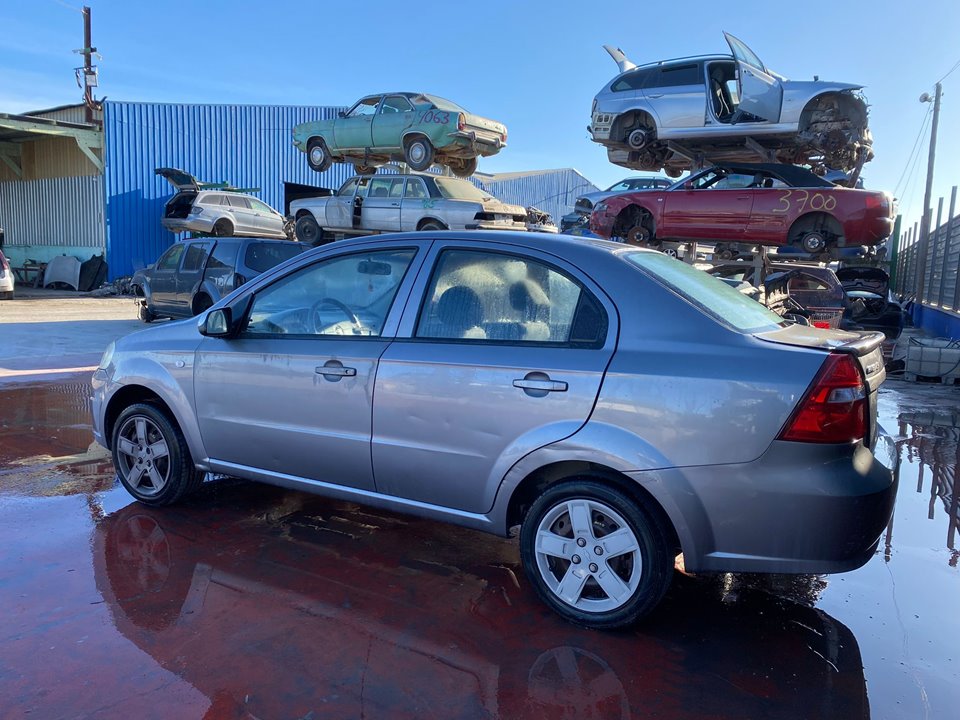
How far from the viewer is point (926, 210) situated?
20.3 meters

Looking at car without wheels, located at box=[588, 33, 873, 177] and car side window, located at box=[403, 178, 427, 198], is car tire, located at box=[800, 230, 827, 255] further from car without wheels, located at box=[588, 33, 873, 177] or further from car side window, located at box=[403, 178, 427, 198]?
car side window, located at box=[403, 178, 427, 198]

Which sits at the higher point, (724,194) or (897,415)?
(724,194)

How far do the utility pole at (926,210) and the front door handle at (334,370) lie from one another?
18.6m

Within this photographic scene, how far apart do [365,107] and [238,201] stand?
23.0ft

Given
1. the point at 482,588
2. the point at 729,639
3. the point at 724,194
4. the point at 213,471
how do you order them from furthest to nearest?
the point at 724,194 < the point at 213,471 < the point at 482,588 < the point at 729,639

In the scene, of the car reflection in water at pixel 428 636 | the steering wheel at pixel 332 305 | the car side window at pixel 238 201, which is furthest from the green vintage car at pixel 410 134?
the car reflection in water at pixel 428 636

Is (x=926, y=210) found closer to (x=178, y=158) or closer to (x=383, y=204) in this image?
(x=383, y=204)

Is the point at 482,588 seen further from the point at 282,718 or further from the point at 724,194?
the point at 724,194

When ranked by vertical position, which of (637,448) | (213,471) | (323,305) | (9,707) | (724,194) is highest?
(724,194)

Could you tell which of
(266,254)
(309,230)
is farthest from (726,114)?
(309,230)

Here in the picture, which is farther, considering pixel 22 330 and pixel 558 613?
pixel 22 330

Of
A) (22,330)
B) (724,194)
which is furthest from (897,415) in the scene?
(22,330)

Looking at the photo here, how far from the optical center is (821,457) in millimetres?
2768

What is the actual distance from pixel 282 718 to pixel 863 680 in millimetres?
2243
